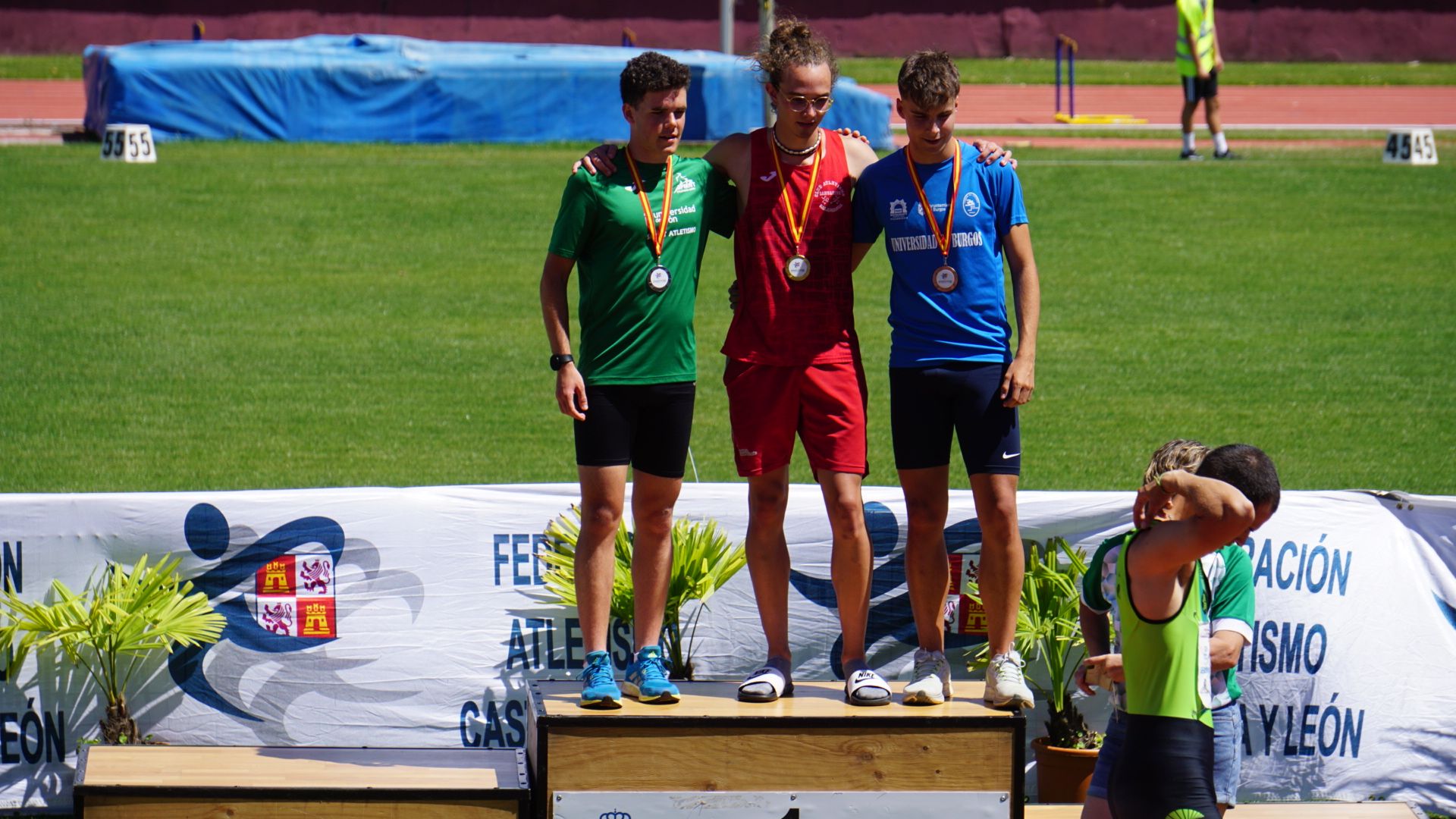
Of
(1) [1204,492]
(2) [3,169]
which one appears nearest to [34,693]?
(1) [1204,492]

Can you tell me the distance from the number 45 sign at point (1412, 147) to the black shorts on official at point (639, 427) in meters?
18.4

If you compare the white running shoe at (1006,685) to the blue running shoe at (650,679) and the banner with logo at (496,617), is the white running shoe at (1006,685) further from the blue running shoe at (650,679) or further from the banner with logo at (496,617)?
the blue running shoe at (650,679)

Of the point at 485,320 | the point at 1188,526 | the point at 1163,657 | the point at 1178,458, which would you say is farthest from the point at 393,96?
the point at 1188,526

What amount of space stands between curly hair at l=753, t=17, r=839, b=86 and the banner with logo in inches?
72.5

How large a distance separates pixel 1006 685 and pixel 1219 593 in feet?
3.72

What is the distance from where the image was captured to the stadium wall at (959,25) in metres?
38.1

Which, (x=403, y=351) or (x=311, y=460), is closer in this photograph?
(x=311, y=460)

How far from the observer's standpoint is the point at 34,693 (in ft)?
20.4

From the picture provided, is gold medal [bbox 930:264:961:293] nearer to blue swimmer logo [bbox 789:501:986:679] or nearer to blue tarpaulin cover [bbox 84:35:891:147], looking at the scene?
blue swimmer logo [bbox 789:501:986:679]

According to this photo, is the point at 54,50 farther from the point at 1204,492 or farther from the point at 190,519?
the point at 1204,492

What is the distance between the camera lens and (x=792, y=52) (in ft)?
18.3

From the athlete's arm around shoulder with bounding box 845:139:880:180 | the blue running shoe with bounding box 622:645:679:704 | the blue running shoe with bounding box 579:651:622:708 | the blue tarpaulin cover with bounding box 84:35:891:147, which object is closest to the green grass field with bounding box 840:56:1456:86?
the blue tarpaulin cover with bounding box 84:35:891:147

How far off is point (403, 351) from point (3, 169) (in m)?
8.48

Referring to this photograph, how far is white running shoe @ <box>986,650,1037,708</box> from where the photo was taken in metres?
5.66
